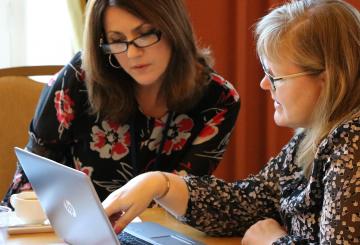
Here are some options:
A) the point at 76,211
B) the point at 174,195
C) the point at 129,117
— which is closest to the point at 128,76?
the point at 129,117

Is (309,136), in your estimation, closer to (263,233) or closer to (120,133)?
(263,233)

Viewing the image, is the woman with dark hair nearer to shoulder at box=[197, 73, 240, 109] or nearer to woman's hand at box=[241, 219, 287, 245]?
shoulder at box=[197, 73, 240, 109]

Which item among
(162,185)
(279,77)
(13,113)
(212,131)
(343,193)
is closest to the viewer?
(343,193)

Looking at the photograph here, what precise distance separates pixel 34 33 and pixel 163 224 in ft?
4.99

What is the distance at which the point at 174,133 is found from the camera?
1.95 meters

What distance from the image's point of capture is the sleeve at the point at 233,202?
152 cm

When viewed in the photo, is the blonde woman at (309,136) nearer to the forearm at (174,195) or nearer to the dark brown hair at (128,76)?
the forearm at (174,195)

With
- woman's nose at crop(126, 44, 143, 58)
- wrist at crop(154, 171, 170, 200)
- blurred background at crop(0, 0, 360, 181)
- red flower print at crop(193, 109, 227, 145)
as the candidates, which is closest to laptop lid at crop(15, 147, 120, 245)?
wrist at crop(154, 171, 170, 200)

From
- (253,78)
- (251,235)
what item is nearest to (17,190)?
(251,235)

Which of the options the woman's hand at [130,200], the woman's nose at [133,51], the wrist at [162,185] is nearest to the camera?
the woman's hand at [130,200]

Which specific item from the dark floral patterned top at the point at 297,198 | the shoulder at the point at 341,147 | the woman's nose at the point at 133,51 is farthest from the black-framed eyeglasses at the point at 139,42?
the shoulder at the point at 341,147

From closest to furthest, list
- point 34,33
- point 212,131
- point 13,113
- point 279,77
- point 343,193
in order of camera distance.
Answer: point 343,193 < point 279,77 < point 212,131 < point 13,113 < point 34,33

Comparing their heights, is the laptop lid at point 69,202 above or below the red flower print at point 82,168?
above

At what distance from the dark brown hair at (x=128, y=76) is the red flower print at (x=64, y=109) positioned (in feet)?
0.22
